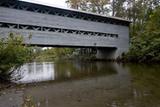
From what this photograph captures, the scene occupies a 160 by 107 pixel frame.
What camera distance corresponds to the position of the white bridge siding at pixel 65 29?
17656 millimetres

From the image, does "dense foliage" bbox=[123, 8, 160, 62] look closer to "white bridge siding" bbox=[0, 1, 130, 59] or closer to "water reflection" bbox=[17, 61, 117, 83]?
"white bridge siding" bbox=[0, 1, 130, 59]

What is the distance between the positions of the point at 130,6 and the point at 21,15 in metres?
→ 22.6

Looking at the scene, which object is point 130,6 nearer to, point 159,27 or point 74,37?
point 159,27

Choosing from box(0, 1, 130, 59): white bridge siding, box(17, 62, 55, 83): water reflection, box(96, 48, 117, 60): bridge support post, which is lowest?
box(17, 62, 55, 83): water reflection

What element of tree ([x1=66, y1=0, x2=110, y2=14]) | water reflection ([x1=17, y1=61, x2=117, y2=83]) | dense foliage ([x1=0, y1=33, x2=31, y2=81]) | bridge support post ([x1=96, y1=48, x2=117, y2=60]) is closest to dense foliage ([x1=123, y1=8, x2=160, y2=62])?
bridge support post ([x1=96, y1=48, x2=117, y2=60])

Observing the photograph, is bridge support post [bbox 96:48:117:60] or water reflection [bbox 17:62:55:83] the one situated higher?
bridge support post [bbox 96:48:117:60]

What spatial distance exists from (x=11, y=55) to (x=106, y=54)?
21895 millimetres

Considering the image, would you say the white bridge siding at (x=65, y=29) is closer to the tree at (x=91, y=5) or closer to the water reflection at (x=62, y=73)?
the water reflection at (x=62, y=73)

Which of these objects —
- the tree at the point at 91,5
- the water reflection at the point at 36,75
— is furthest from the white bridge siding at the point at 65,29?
the tree at the point at 91,5

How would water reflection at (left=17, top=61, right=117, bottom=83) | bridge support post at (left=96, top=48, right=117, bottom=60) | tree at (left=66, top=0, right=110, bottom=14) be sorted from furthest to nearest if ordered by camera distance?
tree at (left=66, top=0, right=110, bottom=14)
bridge support post at (left=96, top=48, right=117, bottom=60)
water reflection at (left=17, top=61, right=117, bottom=83)

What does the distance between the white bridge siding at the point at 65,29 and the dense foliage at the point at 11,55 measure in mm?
6880

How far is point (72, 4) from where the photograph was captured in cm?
3703

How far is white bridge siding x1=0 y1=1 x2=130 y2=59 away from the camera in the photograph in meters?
17.7

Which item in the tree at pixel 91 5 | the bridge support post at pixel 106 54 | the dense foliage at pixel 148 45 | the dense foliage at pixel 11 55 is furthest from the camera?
the tree at pixel 91 5
